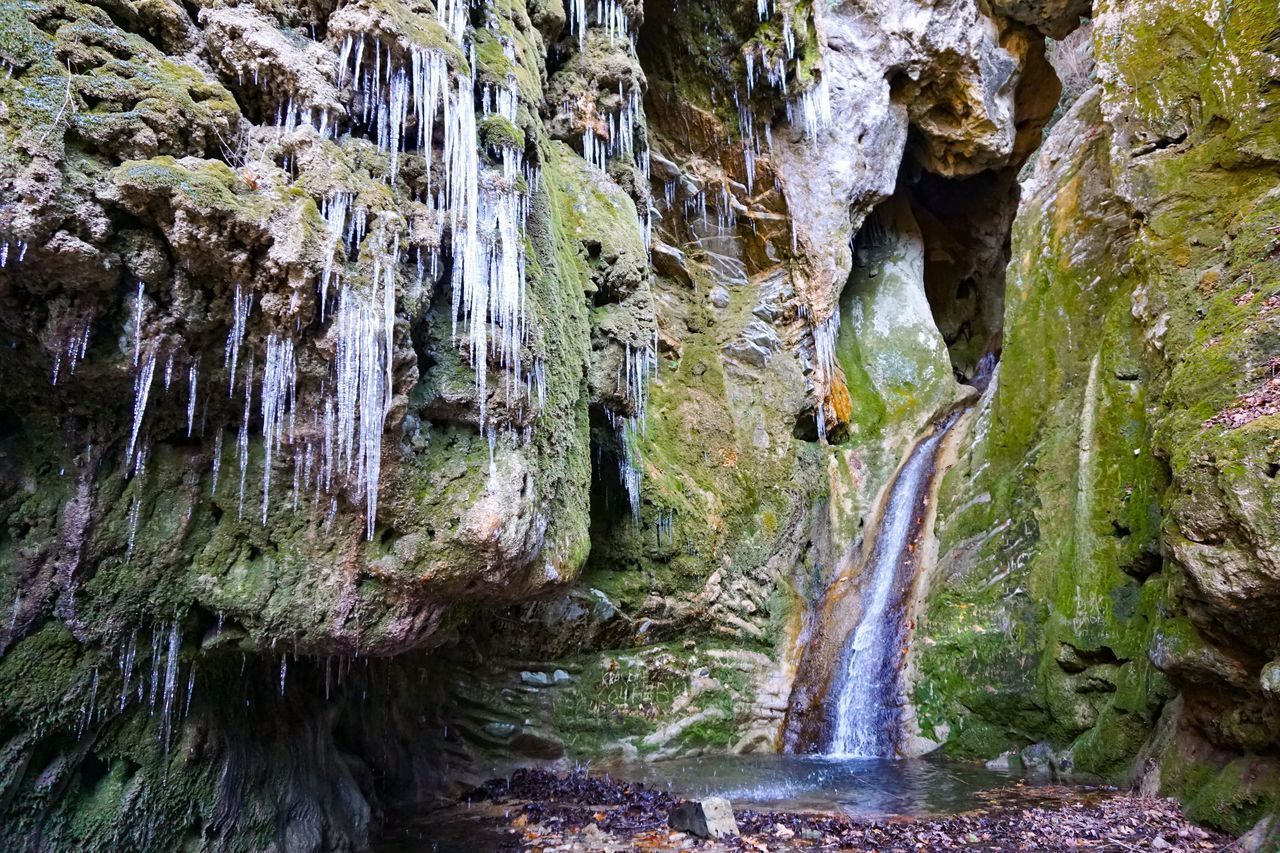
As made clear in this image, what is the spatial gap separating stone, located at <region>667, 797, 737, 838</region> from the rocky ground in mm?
74

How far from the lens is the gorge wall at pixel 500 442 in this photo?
14.1 ft

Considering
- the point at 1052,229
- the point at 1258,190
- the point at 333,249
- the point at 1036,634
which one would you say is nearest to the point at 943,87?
the point at 1052,229

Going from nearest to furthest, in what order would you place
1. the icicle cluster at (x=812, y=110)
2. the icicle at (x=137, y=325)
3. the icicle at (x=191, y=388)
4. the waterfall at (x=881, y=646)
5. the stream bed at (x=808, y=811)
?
the icicle at (x=137, y=325) → the icicle at (x=191, y=388) → the stream bed at (x=808, y=811) → the waterfall at (x=881, y=646) → the icicle cluster at (x=812, y=110)

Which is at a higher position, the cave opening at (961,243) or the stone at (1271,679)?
the cave opening at (961,243)

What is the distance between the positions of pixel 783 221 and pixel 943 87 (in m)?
5.22

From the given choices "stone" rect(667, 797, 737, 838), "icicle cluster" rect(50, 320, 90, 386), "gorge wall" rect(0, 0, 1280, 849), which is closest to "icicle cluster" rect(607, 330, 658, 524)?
"gorge wall" rect(0, 0, 1280, 849)

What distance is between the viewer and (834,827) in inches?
240

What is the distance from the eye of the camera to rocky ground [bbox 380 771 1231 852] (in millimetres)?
5637

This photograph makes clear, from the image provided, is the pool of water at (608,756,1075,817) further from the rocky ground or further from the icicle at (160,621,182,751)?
the icicle at (160,621,182,751)

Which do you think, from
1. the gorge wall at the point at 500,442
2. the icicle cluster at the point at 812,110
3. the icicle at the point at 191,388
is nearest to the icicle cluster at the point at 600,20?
the gorge wall at the point at 500,442

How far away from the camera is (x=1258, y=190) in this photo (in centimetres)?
666

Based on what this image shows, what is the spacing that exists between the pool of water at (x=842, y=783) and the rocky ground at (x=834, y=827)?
25 centimetres

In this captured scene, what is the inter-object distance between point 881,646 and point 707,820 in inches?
209

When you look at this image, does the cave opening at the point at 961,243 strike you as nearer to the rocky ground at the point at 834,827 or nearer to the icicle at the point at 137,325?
the rocky ground at the point at 834,827
